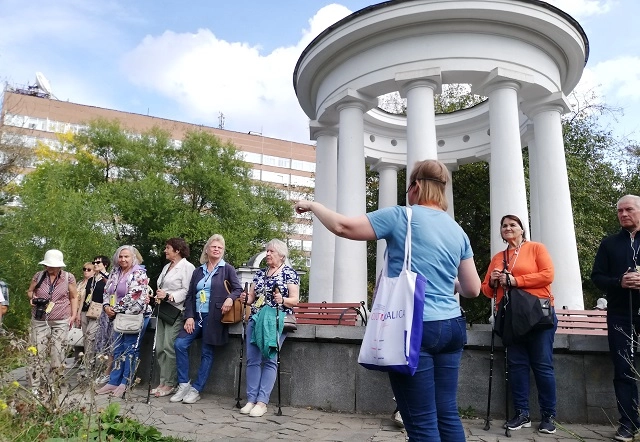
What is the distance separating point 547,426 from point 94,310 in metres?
6.82

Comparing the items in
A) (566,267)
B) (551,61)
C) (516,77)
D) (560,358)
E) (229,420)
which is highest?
(551,61)

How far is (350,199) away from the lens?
11.5m

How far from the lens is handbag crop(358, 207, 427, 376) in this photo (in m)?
2.55

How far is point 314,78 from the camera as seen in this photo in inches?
502

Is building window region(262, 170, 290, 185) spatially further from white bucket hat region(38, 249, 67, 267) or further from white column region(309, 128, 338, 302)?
white bucket hat region(38, 249, 67, 267)

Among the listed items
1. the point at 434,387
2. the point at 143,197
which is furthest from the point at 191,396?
the point at 143,197

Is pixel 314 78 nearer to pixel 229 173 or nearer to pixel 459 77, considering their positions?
pixel 459 77

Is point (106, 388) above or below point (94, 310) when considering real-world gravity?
below

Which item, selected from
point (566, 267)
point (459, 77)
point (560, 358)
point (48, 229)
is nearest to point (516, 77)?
point (459, 77)

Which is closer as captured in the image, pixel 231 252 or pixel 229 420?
pixel 229 420

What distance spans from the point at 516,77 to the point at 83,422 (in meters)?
9.66

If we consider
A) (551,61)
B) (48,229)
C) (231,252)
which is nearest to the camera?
(551,61)

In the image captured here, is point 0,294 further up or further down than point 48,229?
further down

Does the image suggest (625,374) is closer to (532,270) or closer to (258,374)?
(532,270)
